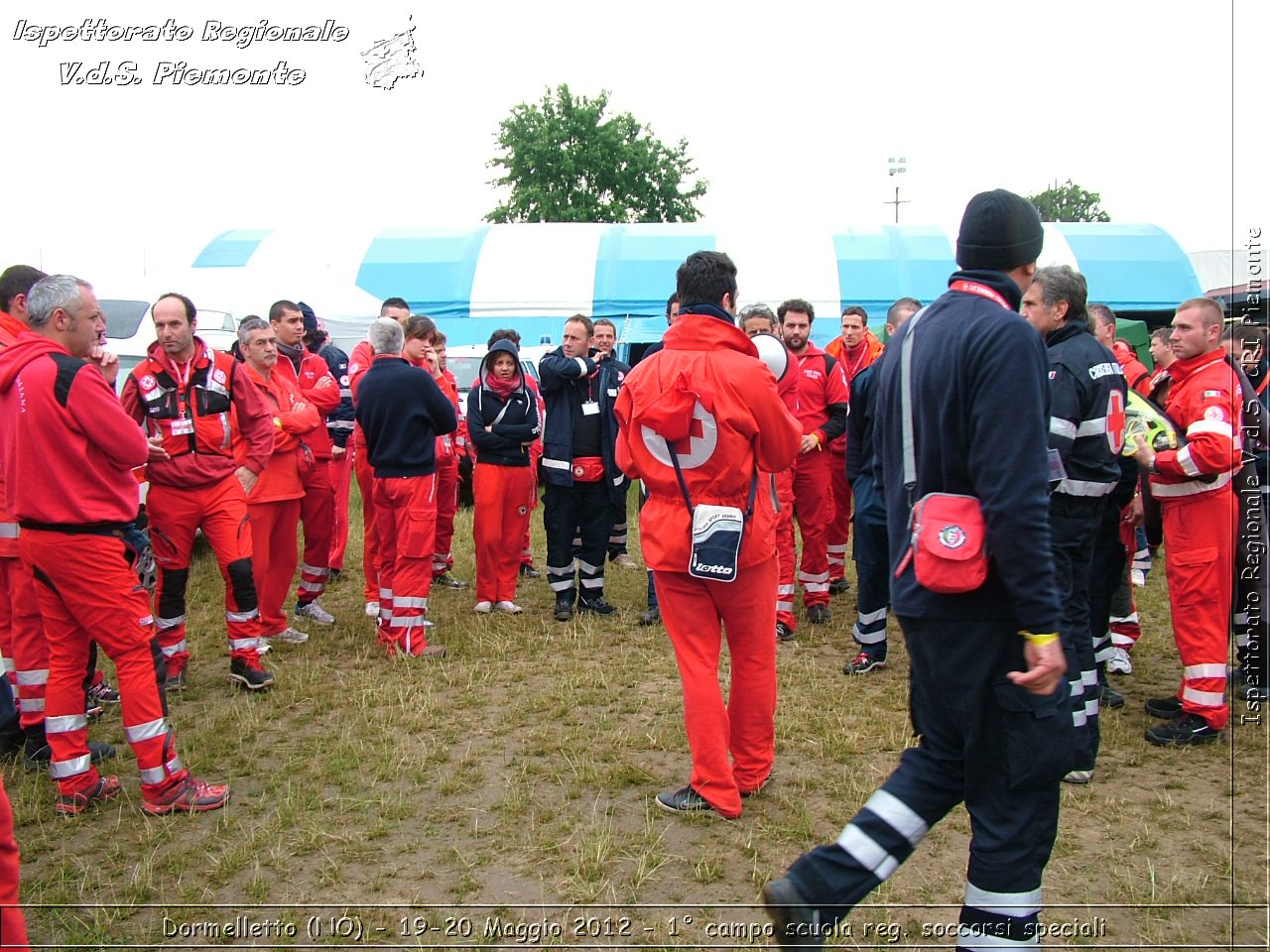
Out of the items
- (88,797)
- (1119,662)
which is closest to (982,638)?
(88,797)

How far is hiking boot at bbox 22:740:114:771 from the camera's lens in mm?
4609

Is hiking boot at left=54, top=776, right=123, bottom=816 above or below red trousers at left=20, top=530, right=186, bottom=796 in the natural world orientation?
below

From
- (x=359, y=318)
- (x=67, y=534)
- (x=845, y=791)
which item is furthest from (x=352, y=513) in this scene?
(x=845, y=791)

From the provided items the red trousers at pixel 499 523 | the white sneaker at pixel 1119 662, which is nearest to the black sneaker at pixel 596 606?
the red trousers at pixel 499 523

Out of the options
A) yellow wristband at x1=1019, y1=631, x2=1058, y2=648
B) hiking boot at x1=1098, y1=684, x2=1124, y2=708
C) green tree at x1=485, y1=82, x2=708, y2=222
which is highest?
green tree at x1=485, y1=82, x2=708, y2=222

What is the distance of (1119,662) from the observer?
587cm

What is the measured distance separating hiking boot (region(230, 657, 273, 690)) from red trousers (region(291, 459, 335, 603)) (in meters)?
1.56

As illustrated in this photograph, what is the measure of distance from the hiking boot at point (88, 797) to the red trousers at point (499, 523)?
3320 mm

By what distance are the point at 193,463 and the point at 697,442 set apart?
3108mm

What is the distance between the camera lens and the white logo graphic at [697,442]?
3.80 m

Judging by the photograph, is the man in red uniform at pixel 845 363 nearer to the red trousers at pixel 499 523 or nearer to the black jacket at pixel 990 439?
the red trousers at pixel 499 523

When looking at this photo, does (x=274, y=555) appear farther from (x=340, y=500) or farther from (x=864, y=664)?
(x=864, y=664)

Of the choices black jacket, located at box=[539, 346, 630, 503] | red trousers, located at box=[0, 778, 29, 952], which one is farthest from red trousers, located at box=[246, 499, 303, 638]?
red trousers, located at box=[0, 778, 29, 952]

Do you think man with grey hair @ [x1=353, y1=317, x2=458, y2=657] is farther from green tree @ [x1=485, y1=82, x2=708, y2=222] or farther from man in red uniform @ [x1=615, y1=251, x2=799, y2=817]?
green tree @ [x1=485, y1=82, x2=708, y2=222]
